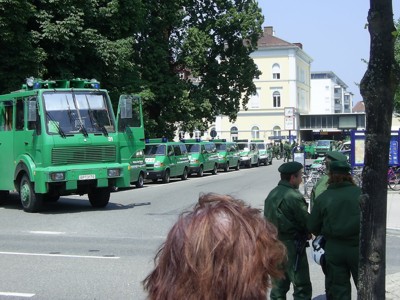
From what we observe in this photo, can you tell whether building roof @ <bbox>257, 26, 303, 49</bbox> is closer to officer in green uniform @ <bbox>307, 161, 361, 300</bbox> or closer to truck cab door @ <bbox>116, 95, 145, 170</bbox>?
truck cab door @ <bbox>116, 95, 145, 170</bbox>

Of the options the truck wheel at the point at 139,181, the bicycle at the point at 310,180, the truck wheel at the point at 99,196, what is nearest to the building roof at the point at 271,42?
the truck wheel at the point at 139,181

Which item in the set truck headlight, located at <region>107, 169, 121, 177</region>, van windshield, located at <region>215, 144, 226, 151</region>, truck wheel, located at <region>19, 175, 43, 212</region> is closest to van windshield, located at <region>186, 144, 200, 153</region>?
van windshield, located at <region>215, 144, 226, 151</region>

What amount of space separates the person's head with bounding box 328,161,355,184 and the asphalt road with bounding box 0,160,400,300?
2.01m

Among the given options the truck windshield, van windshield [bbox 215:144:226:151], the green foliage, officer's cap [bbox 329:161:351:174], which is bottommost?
van windshield [bbox 215:144:226:151]

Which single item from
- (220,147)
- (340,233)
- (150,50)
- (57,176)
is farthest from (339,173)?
(220,147)

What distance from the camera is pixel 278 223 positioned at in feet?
18.7

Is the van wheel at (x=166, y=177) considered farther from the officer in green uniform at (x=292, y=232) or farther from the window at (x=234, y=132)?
the window at (x=234, y=132)

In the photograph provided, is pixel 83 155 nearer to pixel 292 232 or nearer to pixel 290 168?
pixel 290 168

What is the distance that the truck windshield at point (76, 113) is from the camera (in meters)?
15.1

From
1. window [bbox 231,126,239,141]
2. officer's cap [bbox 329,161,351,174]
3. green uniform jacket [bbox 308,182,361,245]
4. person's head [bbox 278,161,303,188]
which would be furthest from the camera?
window [bbox 231,126,239,141]

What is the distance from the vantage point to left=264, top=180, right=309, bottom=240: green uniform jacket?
18.6 ft

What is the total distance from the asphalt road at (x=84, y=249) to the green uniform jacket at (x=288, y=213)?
1577 mm

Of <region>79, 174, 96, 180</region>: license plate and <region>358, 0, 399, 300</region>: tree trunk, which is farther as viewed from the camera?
<region>79, 174, 96, 180</region>: license plate

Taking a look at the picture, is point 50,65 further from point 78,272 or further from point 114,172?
point 78,272
